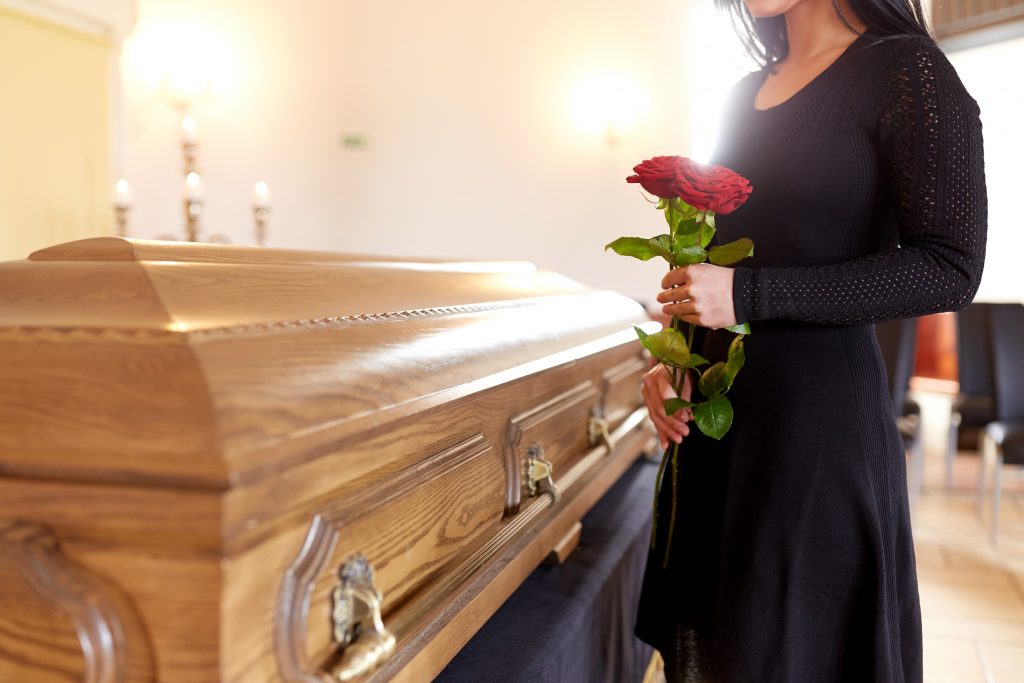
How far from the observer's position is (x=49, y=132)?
130 inches

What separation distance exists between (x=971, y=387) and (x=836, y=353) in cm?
417

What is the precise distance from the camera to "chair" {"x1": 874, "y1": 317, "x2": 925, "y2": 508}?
4184 millimetres

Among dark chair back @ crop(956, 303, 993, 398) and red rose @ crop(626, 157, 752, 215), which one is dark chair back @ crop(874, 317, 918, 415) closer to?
dark chair back @ crop(956, 303, 993, 398)

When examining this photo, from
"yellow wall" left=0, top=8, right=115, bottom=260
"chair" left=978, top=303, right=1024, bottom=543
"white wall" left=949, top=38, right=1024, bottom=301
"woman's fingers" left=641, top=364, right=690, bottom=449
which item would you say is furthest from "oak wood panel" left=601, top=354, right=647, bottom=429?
"white wall" left=949, top=38, right=1024, bottom=301

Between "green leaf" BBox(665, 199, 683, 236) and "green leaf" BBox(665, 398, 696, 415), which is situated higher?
"green leaf" BBox(665, 199, 683, 236)

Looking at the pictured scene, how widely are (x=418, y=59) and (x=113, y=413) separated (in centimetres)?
637

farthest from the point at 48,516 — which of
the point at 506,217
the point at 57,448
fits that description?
the point at 506,217

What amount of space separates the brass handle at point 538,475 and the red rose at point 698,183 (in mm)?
494

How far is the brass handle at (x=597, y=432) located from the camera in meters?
1.80

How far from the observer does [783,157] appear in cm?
124

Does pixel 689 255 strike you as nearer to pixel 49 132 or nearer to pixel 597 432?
pixel 597 432

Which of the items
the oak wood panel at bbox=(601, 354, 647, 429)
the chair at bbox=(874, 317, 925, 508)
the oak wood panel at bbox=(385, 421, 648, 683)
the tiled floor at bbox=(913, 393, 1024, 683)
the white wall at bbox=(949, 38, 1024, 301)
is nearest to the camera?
the oak wood panel at bbox=(385, 421, 648, 683)

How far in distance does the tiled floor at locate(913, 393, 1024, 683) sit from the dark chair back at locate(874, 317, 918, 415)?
700 mm

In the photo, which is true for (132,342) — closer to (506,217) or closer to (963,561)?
(963,561)
